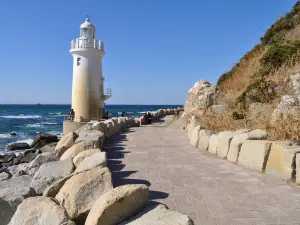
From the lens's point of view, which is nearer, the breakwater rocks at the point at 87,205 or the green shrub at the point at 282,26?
the breakwater rocks at the point at 87,205

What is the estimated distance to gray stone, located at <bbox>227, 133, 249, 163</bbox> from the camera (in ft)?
21.8

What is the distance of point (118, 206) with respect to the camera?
11.0 ft

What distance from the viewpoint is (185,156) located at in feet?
24.6

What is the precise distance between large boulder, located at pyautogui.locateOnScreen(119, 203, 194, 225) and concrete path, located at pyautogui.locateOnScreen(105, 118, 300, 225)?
1.92ft

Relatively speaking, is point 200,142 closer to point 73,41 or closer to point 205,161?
point 205,161

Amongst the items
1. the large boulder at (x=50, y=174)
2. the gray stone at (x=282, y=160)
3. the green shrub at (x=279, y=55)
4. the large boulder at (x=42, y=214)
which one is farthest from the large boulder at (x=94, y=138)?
the green shrub at (x=279, y=55)

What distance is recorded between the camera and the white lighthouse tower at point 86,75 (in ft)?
82.9

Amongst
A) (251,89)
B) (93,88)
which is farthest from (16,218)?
(93,88)

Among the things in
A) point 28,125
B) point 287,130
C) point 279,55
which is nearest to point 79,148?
point 287,130

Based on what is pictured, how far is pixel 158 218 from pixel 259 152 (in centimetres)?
346

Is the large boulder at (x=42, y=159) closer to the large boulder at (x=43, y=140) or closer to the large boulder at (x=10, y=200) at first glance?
the large boulder at (x=10, y=200)

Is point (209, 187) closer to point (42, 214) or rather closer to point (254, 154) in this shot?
point (254, 154)

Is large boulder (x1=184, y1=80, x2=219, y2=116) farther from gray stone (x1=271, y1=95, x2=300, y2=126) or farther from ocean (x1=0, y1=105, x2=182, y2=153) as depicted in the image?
ocean (x1=0, y1=105, x2=182, y2=153)

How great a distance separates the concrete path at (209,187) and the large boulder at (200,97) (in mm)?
6600
